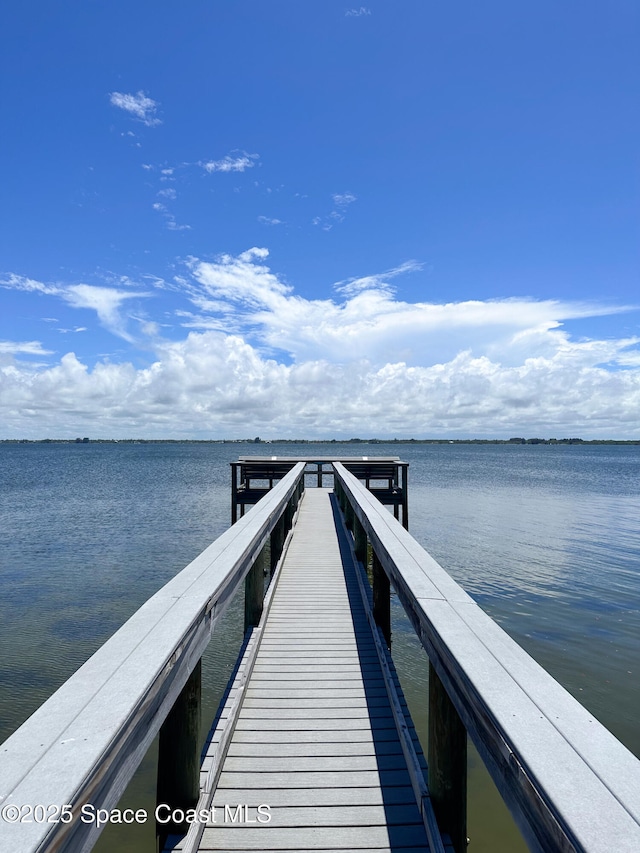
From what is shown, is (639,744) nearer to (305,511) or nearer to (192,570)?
(192,570)

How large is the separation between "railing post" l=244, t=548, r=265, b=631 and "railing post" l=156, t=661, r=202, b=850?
2251 mm

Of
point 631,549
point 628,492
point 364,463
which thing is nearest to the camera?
point 631,549

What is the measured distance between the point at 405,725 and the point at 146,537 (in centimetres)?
1768

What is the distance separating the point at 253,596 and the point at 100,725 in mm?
3475

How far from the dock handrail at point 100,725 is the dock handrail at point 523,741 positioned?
1038mm

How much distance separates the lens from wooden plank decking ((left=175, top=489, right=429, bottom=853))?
236 cm

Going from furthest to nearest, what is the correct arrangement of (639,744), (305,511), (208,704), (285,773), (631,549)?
(631,549) → (305,511) → (208,704) → (639,744) → (285,773)

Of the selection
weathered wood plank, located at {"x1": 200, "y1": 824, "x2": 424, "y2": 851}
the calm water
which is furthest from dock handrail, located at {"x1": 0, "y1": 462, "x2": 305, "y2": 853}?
the calm water

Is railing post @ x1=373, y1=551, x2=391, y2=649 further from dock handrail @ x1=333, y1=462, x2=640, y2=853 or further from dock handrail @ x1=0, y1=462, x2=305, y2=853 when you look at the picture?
dock handrail @ x1=0, y1=462, x2=305, y2=853

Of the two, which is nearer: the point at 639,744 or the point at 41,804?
the point at 41,804

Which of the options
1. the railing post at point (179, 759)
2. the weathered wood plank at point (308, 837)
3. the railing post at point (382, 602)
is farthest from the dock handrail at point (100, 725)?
the railing post at point (382, 602)

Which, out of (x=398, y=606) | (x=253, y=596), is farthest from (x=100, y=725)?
(x=398, y=606)

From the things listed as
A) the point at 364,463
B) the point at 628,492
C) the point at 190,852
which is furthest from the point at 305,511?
the point at 628,492

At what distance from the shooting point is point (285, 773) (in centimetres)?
277
